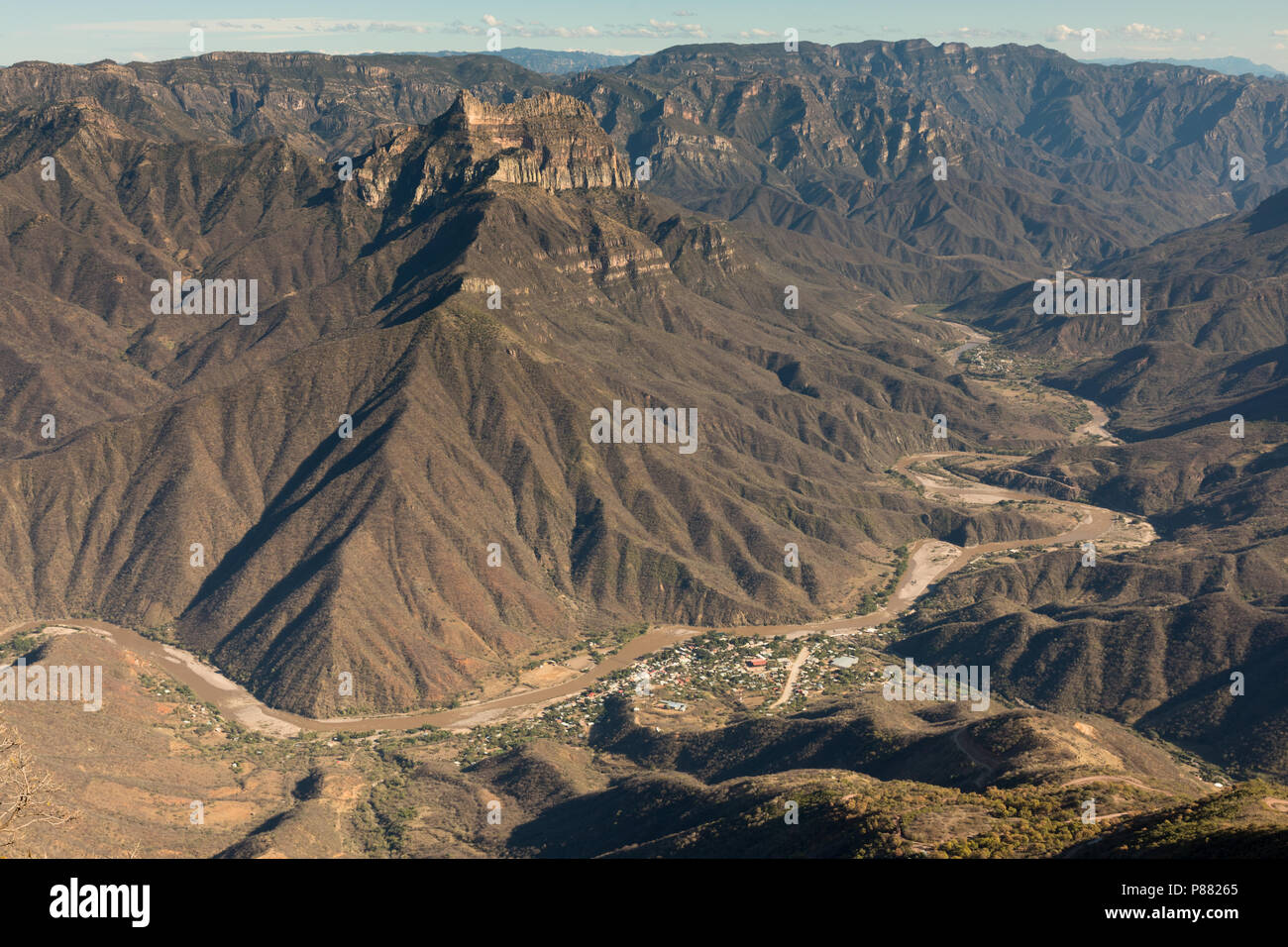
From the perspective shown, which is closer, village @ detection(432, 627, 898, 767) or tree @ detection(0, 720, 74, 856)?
tree @ detection(0, 720, 74, 856)

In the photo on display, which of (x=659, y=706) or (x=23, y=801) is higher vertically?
(x=23, y=801)

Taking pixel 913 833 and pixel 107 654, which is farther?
pixel 107 654

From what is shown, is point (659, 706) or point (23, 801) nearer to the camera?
point (23, 801)

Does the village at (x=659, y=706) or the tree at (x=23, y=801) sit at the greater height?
the tree at (x=23, y=801)

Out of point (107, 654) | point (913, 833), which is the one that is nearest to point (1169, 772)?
point (913, 833)

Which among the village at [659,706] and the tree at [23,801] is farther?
the village at [659,706]

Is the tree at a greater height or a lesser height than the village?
greater
